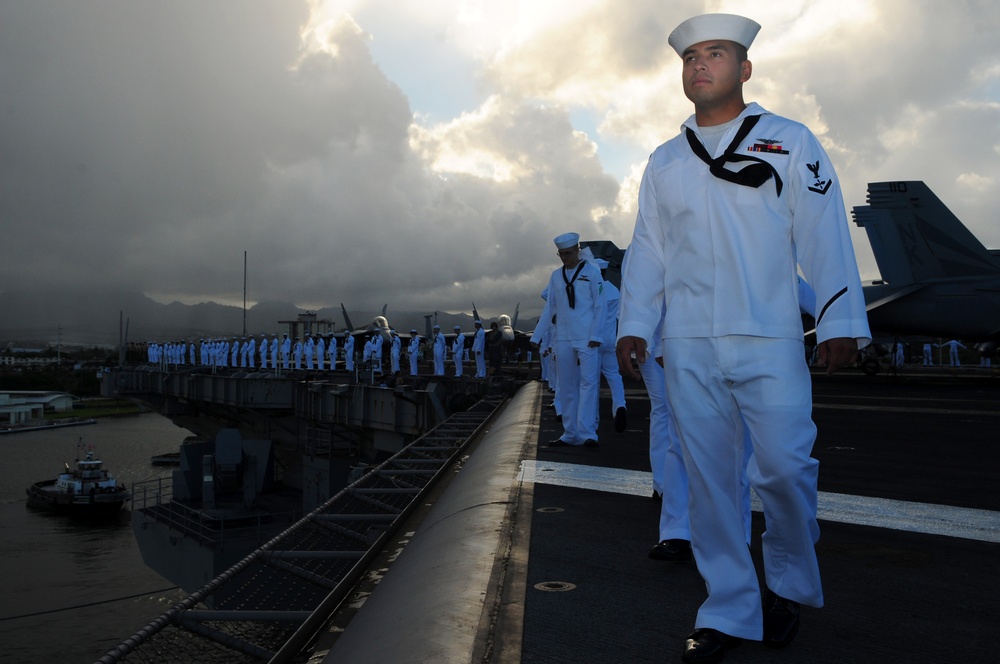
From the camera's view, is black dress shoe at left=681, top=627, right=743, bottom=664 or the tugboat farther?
the tugboat

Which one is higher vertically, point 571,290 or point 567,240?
point 567,240

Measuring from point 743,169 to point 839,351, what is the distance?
582mm

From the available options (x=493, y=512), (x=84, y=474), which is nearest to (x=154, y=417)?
(x=84, y=474)

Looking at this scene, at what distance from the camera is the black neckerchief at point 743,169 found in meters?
2.05

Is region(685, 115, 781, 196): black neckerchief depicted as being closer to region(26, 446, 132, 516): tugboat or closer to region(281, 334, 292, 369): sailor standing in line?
region(281, 334, 292, 369): sailor standing in line

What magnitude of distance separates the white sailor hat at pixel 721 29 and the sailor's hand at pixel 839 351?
0.94 metres

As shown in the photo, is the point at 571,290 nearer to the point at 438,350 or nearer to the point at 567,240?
the point at 567,240

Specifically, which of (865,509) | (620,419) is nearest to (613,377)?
(620,419)

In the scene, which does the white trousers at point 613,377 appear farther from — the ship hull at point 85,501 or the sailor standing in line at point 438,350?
the ship hull at point 85,501

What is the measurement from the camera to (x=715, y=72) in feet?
7.12

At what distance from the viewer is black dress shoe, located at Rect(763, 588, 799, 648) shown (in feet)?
6.23

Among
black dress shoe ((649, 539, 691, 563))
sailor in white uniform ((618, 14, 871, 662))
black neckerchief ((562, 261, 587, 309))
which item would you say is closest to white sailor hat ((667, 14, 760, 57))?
sailor in white uniform ((618, 14, 871, 662))

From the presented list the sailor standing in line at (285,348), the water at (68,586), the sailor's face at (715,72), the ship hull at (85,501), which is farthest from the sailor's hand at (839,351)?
the ship hull at (85,501)

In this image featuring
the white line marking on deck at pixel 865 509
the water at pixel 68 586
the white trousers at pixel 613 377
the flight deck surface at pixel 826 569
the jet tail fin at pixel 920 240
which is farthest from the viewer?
the water at pixel 68 586
